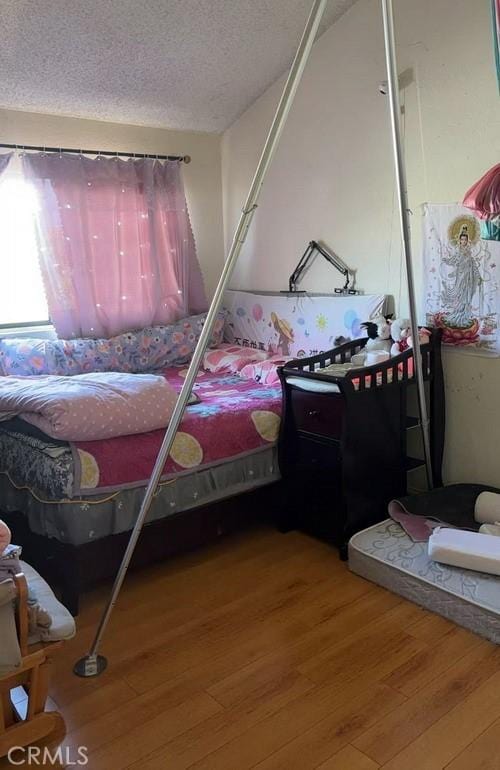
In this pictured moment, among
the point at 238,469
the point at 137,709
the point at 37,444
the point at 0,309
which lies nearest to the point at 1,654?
the point at 137,709

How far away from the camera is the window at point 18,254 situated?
3.39 m

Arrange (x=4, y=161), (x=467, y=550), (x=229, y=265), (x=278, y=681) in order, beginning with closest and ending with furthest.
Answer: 1. (x=229, y=265)
2. (x=278, y=681)
3. (x=467, y=550)
4. (x=4, y=161)

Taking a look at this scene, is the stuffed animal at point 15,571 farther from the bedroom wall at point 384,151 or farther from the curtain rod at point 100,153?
the curtain rod at point 100,153

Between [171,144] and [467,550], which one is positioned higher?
[171,144]

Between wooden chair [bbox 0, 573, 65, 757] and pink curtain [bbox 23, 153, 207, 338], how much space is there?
217cm

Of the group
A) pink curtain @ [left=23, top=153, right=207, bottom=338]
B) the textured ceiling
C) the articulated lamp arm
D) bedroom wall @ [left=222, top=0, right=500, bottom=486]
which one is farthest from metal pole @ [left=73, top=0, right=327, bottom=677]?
pink curtain @ [left=23, top=153, right=207, bottom=338]

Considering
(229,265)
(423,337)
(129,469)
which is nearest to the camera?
(229,265)

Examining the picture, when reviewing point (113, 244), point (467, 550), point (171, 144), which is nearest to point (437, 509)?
point (467, 550)

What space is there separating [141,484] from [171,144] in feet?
8.09

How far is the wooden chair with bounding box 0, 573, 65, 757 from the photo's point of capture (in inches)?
60.9

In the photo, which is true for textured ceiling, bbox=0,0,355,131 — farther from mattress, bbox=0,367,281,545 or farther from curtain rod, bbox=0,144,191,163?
mattress, bbox=0,367,281,545

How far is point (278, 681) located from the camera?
1911 mm

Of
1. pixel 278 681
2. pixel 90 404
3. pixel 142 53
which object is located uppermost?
pixel 142 53

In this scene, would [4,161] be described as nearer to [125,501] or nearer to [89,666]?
[125,501]
